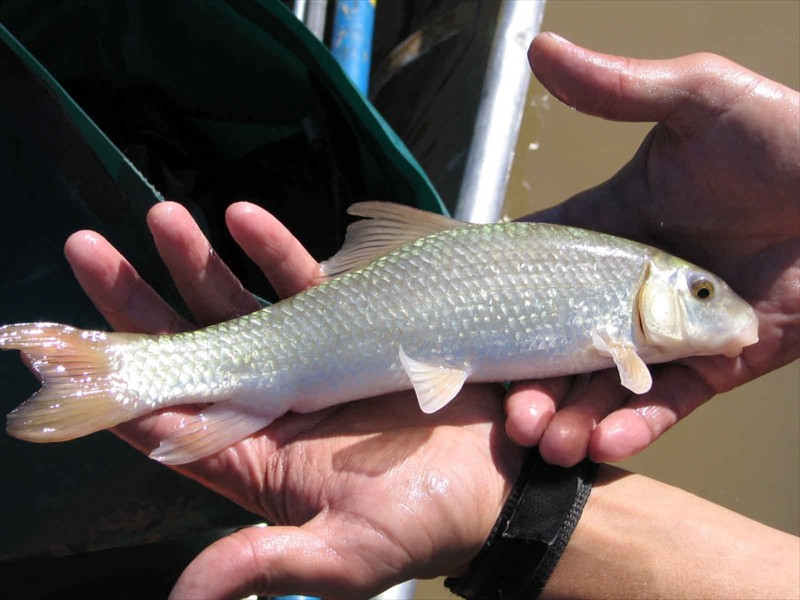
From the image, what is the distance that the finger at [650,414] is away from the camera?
1.87 meters

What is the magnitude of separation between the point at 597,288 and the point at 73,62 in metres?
2.28

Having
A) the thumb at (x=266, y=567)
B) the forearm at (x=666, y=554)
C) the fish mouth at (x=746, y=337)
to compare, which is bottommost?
the forearm at (x=666, y=554)

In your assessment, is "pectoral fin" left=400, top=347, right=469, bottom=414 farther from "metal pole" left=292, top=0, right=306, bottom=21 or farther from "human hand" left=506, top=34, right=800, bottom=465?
"metal pole" left=292, top=0, right=306, bottom=21

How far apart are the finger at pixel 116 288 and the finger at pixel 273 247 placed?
308mm

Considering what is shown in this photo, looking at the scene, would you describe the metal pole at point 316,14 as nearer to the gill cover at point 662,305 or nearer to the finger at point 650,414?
the gill cover at point 662,305

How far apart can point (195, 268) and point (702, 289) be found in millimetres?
1538

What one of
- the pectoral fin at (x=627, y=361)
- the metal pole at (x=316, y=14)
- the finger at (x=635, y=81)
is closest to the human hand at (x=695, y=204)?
the finger at (x=635, y=81)

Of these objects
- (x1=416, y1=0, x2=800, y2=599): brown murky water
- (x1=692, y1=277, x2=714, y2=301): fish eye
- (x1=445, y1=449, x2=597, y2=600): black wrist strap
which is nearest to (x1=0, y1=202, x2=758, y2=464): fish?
(x1=692, y1=277, x2=714, y2=301): fish eye

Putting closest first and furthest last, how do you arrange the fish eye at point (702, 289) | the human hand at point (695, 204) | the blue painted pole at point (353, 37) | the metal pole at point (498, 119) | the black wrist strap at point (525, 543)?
the black wrist strap at point (525, 543) → the human hand at point (695, 204) → the fish eye at point (702, 289) → the metal pole at point (498, 119) → the blue painted pole at point (353, 37)

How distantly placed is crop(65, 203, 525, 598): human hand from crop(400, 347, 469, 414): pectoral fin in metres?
0.14

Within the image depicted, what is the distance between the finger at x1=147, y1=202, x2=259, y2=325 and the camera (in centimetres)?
196

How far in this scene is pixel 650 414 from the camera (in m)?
2.01

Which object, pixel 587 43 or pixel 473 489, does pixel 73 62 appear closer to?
pixel 473 489

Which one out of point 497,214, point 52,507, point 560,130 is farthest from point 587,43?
point 52,507
